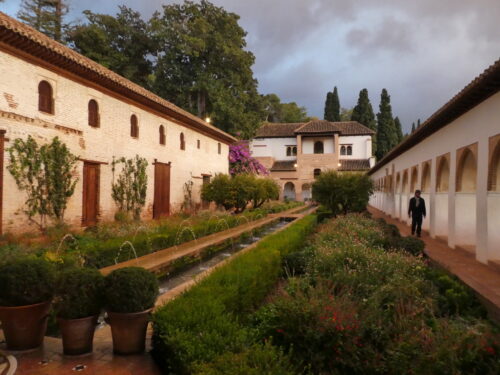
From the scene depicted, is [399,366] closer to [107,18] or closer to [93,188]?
[93,188]

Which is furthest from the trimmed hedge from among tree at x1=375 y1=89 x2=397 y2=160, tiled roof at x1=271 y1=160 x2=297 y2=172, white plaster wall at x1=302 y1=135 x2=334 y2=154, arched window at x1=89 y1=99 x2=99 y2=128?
tree at x1=375 y1=89 x2=397 y2=160

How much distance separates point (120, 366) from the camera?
3.50m

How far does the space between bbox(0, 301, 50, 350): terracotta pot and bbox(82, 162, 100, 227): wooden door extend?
876cm

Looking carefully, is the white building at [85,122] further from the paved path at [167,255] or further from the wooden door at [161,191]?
the paved path at [167,255]

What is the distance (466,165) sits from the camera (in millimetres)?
10516

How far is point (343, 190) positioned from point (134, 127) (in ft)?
33.0

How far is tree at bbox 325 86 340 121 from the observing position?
167 ft

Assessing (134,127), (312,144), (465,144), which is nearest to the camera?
(465,144)

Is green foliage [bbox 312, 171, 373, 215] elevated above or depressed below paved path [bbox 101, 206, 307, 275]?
above

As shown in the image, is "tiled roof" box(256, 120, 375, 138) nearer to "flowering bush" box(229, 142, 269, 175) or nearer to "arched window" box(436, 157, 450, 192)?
"flowering bush" box(229, 142, 269, 175)

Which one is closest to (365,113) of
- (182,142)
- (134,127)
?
(182,142)

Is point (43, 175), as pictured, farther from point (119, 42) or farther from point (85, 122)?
point (119, 42)

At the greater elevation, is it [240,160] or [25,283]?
[240,160]

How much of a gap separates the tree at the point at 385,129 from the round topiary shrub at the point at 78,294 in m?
46.1
